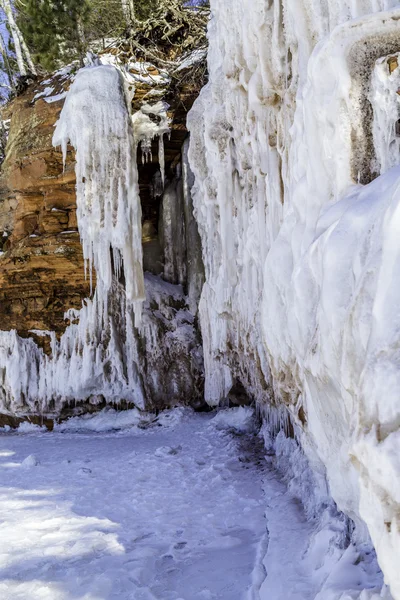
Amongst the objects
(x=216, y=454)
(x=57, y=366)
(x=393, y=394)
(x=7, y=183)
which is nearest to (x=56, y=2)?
(x=7, y=183)

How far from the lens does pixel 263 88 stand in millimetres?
4516

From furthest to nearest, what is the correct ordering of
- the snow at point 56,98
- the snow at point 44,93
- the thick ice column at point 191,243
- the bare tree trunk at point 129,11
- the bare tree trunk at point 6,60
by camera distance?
the bare tree trunk at point 6,60
the bare tree trunk at point 129,11
the thick ice column at point 191,243
the snow at point 44,93
the snow at point 56,98

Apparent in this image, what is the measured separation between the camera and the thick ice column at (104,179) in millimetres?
7734

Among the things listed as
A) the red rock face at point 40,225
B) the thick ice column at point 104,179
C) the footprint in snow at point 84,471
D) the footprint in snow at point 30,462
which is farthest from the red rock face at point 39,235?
the footprint in snow at point 84,471

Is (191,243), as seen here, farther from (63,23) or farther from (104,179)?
(63,23)

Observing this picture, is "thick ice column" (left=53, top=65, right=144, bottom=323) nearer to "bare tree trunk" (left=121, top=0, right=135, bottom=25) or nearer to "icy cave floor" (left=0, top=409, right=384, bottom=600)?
"bare tree trunk" (left=121, top=0, right=135, bottom=25)

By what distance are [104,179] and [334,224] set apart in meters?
6.28

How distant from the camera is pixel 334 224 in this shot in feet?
6.50

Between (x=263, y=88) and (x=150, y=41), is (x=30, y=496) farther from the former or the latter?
(x=150, y=41)

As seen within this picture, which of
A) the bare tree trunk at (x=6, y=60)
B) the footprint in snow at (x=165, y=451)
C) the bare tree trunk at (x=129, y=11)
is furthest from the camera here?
the bare tree trunk at (x=6, y=60)

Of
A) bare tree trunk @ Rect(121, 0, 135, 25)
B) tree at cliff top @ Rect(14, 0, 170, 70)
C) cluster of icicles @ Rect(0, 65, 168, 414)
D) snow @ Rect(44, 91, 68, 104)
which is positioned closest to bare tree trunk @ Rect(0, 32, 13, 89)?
tree at cliff top @ Rect(14, 0, 170, 70)

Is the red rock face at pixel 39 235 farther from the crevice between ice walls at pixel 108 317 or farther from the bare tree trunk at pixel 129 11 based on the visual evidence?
the bare tree trunk at pixel 129 11

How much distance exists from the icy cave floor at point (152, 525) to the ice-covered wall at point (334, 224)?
1.79 ft

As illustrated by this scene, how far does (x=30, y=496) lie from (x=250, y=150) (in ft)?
12.6
